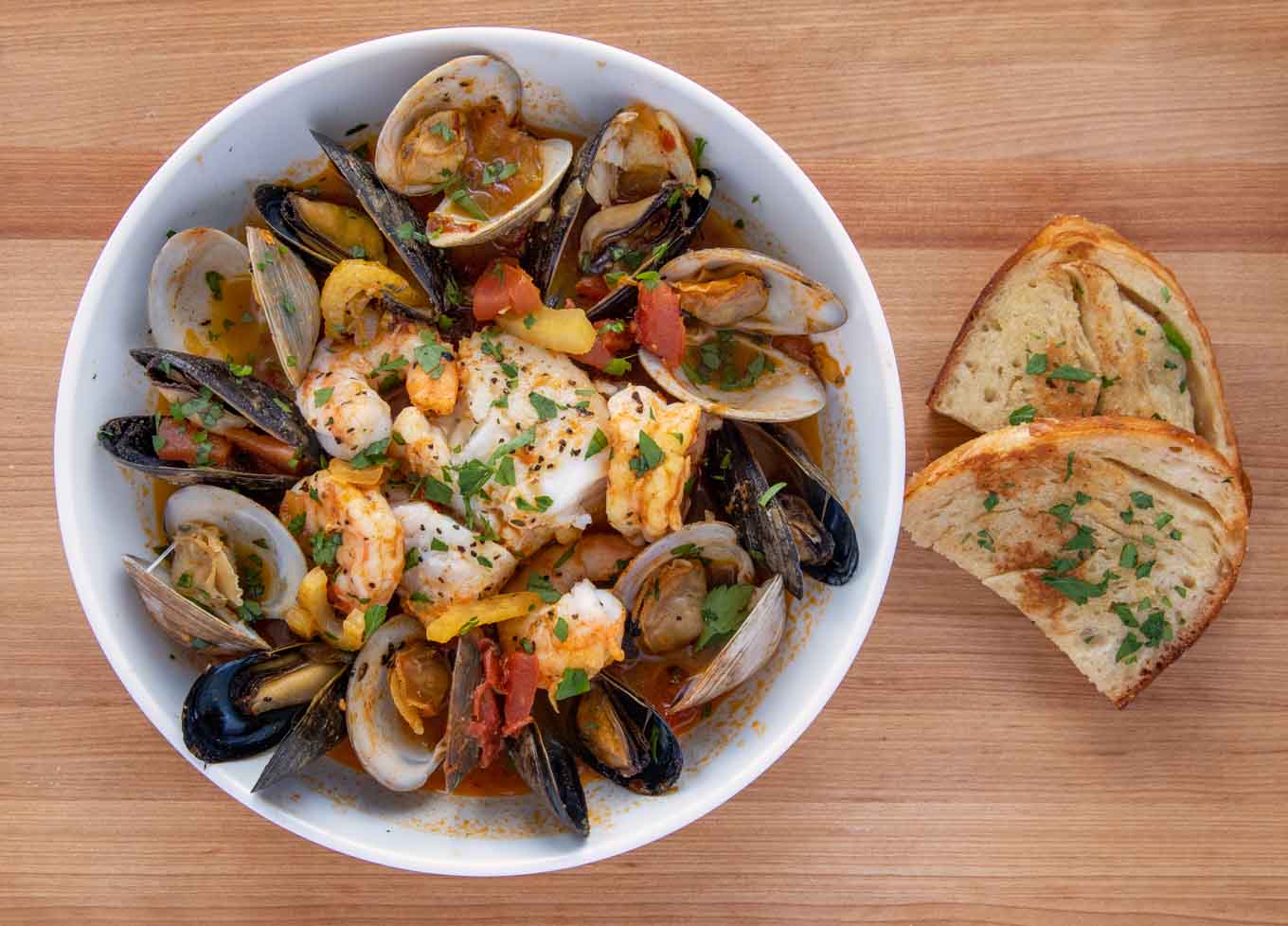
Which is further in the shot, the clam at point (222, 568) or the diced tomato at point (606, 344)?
the diced tomato at point (606, 344)

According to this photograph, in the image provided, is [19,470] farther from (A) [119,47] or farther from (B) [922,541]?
(B) [922,541]

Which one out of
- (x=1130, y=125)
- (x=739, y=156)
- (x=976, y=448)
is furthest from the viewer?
(x=1130, y=125)

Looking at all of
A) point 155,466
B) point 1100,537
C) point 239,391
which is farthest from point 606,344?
point 1100,537

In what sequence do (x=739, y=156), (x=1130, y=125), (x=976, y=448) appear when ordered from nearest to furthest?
(x=739, y=156) → (x=976, y=448) → (x=1130, y=125)

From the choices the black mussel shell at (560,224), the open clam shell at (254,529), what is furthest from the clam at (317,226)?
the open clam shell at (254,529)

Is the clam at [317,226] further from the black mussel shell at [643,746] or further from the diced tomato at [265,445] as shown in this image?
the black mussel shell at [643,746]

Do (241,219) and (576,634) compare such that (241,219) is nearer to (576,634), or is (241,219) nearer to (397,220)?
(397,220)

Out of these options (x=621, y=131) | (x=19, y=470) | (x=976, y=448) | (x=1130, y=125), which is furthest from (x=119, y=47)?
(x=1130, y=125)
